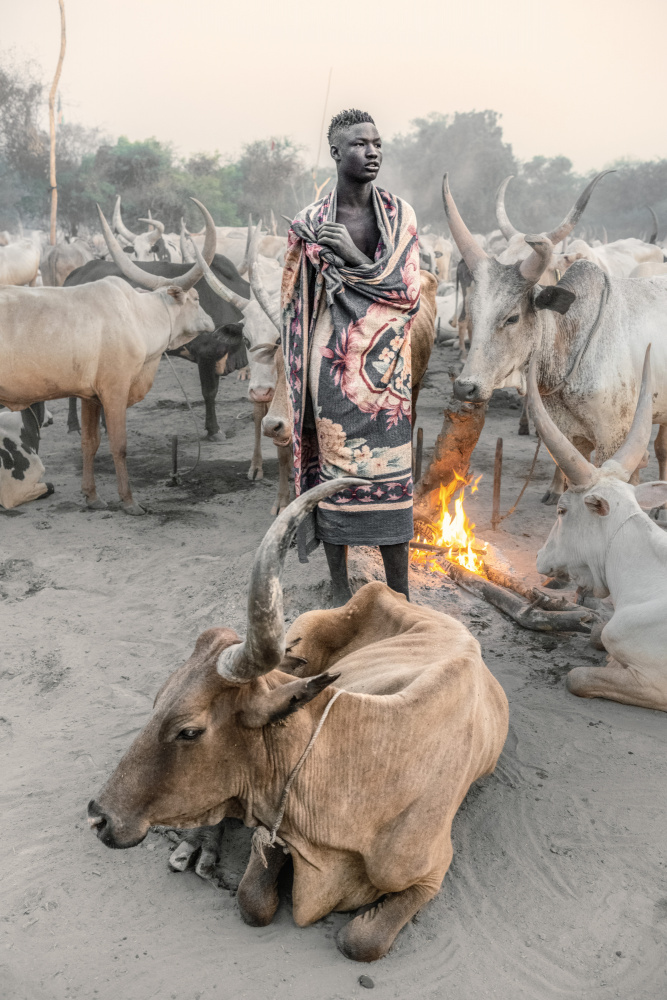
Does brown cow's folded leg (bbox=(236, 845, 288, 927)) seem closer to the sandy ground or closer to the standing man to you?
the sandy ground

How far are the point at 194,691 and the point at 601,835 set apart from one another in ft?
5.30

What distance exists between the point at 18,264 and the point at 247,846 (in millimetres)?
9719

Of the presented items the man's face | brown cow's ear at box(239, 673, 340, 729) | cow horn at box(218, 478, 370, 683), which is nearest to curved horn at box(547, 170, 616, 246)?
the man's face

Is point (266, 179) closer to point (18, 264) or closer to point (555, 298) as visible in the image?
point (18, 264)

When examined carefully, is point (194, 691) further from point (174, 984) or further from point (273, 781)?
point (174, 984)

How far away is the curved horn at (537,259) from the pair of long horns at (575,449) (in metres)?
0.77

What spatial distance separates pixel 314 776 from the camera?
2172 mm

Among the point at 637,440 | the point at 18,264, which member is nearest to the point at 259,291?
the point at 637,440

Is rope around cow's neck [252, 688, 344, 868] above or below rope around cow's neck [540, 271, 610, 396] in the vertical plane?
below

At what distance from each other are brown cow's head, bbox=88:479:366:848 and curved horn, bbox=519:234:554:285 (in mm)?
2844

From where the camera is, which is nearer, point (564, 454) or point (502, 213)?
point (564, 454)

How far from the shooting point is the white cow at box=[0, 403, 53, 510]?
6.21 metres

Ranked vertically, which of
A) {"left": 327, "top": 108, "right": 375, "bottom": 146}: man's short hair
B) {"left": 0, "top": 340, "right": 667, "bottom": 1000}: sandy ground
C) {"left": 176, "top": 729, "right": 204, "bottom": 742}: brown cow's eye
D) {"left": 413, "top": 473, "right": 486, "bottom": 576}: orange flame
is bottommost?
{"left": 0, "top": 340, "right": 667, "bottom": 1000}: sandy ground

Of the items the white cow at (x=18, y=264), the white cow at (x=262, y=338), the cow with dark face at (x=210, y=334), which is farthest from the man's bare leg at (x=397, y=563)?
the white cow at (x=18, y=264)
